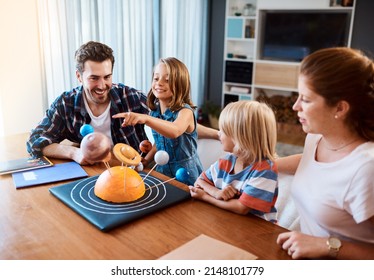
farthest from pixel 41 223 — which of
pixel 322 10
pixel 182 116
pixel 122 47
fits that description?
pixel 322 10

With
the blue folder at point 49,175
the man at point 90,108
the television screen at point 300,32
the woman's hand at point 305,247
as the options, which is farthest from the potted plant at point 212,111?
the woman's hand at point 305,247

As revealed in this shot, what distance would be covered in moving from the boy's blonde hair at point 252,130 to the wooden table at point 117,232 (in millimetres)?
202

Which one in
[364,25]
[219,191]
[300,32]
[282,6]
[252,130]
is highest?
[282,6]

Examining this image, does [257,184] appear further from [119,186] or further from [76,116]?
[76,116]

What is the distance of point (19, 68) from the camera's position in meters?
3.09

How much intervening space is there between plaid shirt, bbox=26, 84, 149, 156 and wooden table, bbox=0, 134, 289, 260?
2.01ft

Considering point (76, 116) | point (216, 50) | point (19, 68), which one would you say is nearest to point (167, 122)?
point (76, 116)

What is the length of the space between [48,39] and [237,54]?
289cm

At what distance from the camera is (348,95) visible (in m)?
1.04

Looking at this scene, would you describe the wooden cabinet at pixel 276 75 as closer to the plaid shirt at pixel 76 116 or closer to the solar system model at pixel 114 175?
the plaid shirt at pixel 76 116

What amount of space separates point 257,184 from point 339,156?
0.84 feet
